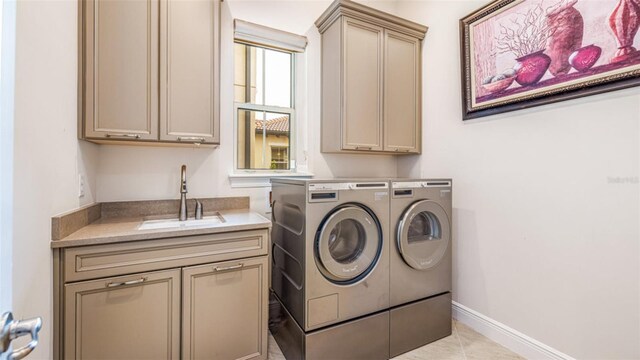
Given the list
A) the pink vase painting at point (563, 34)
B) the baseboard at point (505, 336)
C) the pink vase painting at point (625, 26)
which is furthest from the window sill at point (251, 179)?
the pink vase painting at point (625, 26)

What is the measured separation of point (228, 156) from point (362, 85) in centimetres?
130

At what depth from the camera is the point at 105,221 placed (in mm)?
1781

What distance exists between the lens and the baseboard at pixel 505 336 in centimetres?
180

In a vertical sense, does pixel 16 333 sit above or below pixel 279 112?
below

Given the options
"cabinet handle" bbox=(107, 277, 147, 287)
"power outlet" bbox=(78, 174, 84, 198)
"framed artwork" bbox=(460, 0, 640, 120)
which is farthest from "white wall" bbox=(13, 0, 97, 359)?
"framed artwork" bbox=(460, 0, 640, 120)

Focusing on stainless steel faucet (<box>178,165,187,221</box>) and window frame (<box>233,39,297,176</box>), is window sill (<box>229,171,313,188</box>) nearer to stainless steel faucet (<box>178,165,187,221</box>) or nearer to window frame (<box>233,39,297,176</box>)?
window frame (<box>233,39,297,176</box>)

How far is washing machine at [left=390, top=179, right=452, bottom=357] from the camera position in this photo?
1934 mm

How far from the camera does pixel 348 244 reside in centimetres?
193

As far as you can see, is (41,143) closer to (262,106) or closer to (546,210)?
(262,106)

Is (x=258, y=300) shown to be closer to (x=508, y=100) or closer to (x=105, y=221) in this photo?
(x=105, y=221)

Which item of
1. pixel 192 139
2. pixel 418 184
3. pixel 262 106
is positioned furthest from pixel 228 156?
pixel 418 184

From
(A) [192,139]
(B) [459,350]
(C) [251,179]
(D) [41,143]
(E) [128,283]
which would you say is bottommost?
(B) [459,350]

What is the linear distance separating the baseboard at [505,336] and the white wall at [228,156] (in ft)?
4.87

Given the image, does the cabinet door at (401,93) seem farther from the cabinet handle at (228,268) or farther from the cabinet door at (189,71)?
the cabinet handle at (228,268)
